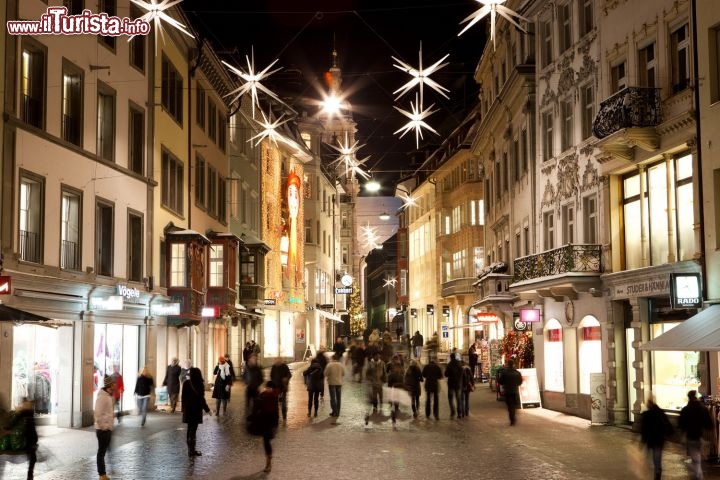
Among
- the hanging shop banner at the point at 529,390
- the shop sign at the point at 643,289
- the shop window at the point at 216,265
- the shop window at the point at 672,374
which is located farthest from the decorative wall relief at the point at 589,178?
the shop window at the point at 216,265

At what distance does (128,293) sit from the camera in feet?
98.6

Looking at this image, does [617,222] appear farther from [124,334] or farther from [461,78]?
[461,78]

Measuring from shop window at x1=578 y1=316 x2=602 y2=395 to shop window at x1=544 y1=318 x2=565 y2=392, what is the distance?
1.92 metres

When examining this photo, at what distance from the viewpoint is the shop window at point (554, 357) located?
3225 cm

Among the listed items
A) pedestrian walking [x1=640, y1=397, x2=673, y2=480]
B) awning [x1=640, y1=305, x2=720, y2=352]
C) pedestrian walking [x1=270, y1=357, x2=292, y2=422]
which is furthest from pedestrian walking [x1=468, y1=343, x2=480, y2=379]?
pedestrian walking [x1=640, y1=397, x2=673, y2=480]

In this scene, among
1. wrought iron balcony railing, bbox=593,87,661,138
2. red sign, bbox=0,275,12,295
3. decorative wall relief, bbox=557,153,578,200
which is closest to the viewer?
red sign, bbox=0,275,12,295

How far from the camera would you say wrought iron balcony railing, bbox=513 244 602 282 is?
92.4ft

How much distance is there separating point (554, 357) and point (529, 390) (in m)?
1.34

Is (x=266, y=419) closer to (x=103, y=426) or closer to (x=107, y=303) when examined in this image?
(x=103, y=426)

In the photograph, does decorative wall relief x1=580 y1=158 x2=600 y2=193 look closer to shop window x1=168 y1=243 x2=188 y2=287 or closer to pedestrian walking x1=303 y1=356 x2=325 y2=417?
pedestrian walking x1=303 y1=356 x2=325 y2=417

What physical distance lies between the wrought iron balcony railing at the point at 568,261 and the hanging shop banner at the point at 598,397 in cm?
305

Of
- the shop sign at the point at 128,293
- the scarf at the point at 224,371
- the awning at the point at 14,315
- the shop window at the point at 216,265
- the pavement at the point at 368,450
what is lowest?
the pavement at the point at 368,450

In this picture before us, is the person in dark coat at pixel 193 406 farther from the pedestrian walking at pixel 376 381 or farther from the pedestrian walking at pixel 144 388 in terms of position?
the pedestrian walking at pixel 376 381

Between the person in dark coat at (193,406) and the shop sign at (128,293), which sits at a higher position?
the shop sign at (128,293)
